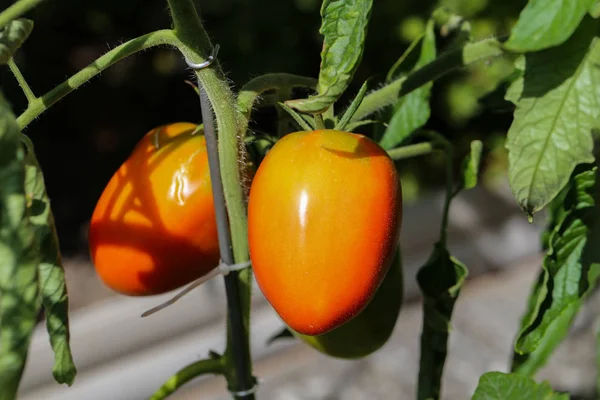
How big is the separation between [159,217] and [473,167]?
0.97 feet

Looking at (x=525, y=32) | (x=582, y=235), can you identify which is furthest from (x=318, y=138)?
(x=582, y=235)

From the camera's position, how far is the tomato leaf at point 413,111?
75cm

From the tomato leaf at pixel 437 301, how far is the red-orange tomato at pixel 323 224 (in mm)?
169

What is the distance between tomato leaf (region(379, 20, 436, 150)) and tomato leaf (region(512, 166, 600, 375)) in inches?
7.7

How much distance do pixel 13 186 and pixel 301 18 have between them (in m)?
1.78

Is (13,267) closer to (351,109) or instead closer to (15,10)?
(15,10)

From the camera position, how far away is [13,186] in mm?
349

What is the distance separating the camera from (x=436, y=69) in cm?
60

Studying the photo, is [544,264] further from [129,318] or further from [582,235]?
[129,318]

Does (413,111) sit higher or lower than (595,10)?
lower

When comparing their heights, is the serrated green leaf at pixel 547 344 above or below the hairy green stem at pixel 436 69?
below

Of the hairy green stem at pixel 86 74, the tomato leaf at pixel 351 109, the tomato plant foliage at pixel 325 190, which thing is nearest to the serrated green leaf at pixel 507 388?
the tomato plant foliage at pixel 325 190

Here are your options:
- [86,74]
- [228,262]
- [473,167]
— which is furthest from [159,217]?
[473,167]

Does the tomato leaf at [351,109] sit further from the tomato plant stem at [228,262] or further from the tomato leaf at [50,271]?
the tomato leaf at [50,271]
